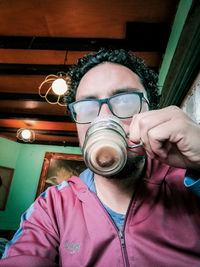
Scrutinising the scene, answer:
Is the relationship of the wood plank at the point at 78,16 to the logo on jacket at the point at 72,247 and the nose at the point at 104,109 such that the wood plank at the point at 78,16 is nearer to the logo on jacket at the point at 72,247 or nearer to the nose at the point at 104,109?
the nose at the point at 104,109

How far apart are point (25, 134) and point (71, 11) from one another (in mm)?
4316

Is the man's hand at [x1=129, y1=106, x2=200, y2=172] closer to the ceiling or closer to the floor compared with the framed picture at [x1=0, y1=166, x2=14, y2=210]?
closer to the floor

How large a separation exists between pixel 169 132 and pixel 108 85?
2.09 feet

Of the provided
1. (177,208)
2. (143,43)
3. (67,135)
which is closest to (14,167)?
(67,135)

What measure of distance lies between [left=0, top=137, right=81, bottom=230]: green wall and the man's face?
18.7ft

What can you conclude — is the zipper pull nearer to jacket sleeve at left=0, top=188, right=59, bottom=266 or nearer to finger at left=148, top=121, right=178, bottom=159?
jacket sleeve at left=0, top=188, right=59, bottom=266

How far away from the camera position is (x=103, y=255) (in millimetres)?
810

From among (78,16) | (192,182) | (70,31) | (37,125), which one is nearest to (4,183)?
(37,125)

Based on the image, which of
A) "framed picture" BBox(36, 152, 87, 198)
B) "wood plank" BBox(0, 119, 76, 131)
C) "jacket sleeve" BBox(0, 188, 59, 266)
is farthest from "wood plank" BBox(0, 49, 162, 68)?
"framed picture" BBox(36, 152, 87, 198)

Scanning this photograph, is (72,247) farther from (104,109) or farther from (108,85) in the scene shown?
(108,85)

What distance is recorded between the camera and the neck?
958 millimetres

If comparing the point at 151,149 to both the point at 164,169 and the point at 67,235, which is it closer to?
the point at 164,169

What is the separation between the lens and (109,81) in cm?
110

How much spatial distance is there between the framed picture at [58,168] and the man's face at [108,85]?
5.28 metres
